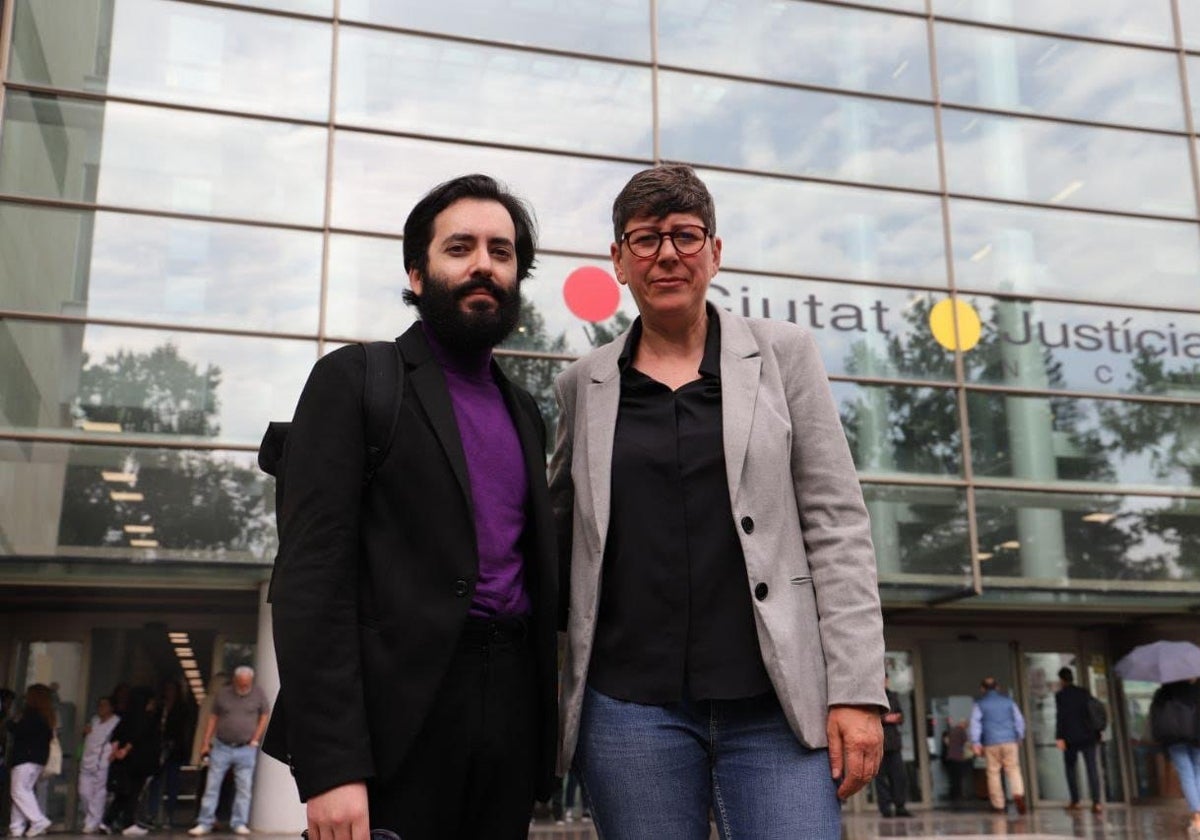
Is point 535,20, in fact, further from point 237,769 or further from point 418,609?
point 418,609

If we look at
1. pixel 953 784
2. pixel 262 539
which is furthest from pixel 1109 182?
pixel 262 539

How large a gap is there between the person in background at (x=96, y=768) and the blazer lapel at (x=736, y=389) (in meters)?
12.0

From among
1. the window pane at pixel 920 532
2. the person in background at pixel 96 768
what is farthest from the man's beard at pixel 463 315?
the window pane at pixel 920 532

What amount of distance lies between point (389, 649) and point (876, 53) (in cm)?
1571

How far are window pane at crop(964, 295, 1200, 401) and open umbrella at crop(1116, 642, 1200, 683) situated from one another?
3.98 m

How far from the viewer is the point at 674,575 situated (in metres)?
2.37

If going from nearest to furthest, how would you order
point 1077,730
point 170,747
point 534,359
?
point 170,747, point 534,359, point 1077,730

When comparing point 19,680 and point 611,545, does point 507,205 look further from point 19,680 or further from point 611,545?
point 19,680

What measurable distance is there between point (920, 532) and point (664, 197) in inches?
499

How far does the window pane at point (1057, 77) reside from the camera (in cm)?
1638

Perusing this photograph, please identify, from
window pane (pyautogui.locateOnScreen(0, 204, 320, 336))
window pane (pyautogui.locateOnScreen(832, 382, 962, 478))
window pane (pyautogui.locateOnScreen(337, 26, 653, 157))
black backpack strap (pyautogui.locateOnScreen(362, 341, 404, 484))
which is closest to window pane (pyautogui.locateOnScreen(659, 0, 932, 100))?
window pane (pyautogui.locateOnScreen(337, 26, 653, 157))

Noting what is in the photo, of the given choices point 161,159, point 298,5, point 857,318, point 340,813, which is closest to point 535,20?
point 298,5

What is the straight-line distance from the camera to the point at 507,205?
266 centimetres

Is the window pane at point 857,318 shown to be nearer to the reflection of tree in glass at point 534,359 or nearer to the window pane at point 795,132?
the window pane at point 795,132
